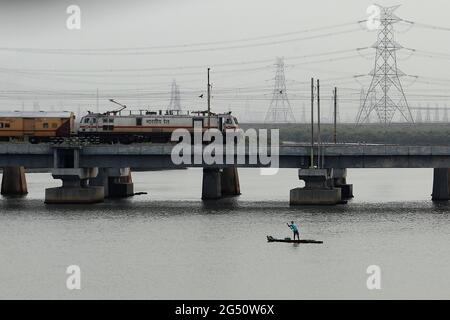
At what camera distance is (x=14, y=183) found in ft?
404

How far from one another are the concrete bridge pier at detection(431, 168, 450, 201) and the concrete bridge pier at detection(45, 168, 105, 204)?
32.7m

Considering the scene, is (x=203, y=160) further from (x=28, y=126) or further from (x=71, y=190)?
(x=28, y=126)

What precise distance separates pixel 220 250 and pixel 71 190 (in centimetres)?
3541

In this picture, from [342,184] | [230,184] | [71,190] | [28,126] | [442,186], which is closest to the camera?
[71,190]

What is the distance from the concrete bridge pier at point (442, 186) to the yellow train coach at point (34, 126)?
37.3 meters

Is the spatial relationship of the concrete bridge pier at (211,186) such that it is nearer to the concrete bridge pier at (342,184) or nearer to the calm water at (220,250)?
the calm water at (220,250)

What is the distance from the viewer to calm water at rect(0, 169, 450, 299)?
55844 millimetres

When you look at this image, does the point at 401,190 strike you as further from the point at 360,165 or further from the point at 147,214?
the point at 147,214

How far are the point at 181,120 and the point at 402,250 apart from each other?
4850 cm

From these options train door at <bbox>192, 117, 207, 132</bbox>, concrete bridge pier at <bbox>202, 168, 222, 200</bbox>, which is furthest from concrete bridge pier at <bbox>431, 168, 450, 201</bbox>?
train door at <bbox>192, 117, 207, 132</bbox>

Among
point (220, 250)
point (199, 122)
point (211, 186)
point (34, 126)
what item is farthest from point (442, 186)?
point (220, 250)

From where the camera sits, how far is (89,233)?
78375 mm
